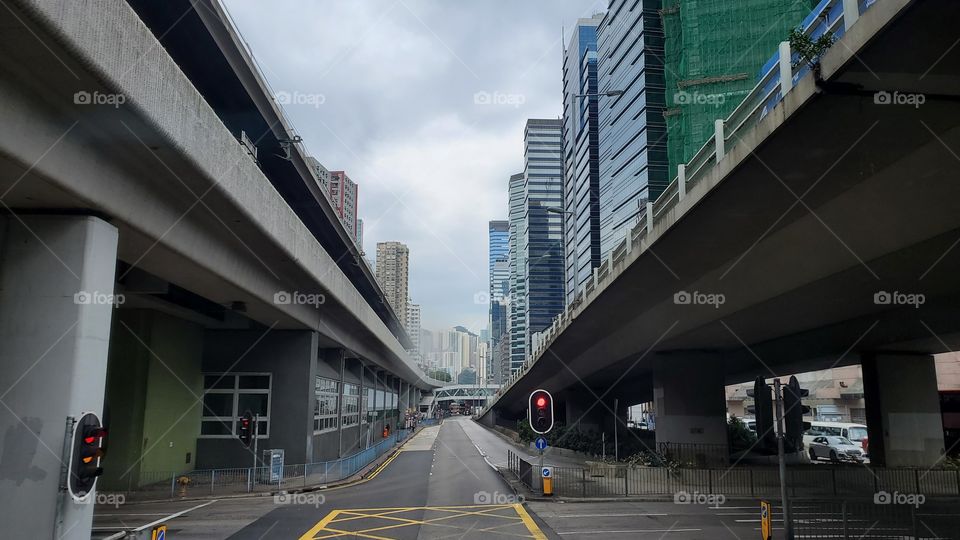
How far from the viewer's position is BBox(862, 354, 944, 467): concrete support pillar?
26.0 meters

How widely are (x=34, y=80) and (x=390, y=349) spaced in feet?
126

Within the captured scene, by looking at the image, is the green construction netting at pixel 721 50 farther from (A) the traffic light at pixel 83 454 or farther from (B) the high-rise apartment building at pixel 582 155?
(A) the traffic light at pixel 83 454

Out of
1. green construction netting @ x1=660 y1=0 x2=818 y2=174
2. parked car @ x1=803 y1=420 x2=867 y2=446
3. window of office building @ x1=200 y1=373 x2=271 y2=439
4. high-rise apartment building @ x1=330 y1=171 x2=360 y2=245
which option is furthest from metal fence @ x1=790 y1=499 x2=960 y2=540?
high-rise apartment building @ x1=330 y1=171 x2=360 y2=245

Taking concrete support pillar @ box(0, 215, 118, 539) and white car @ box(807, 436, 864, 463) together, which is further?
white car @ box(807, 436, 864, 463)

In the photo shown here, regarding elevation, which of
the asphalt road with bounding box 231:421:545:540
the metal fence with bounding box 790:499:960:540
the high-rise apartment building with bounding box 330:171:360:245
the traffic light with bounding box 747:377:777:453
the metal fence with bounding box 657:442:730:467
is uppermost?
the high-rise apartment building with bounding box 330:171:360:245

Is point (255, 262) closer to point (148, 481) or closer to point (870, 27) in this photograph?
point (148, 481)

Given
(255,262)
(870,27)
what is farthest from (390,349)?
(870,27)

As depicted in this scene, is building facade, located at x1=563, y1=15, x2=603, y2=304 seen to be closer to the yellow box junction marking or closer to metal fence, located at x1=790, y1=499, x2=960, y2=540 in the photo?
metal fence, located at x1=790, y1=499, x2=960, y2=540

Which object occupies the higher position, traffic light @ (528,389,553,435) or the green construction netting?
the green construction netting

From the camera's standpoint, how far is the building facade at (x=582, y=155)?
10781cm

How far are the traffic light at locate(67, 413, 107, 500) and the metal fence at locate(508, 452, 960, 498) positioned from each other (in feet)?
50.0

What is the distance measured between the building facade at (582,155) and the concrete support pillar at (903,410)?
68468 millimetres

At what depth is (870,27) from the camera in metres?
7.78

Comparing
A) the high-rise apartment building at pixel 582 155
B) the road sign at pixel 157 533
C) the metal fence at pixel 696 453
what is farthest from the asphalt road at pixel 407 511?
the high-rise apartment building at pixel 582 155
